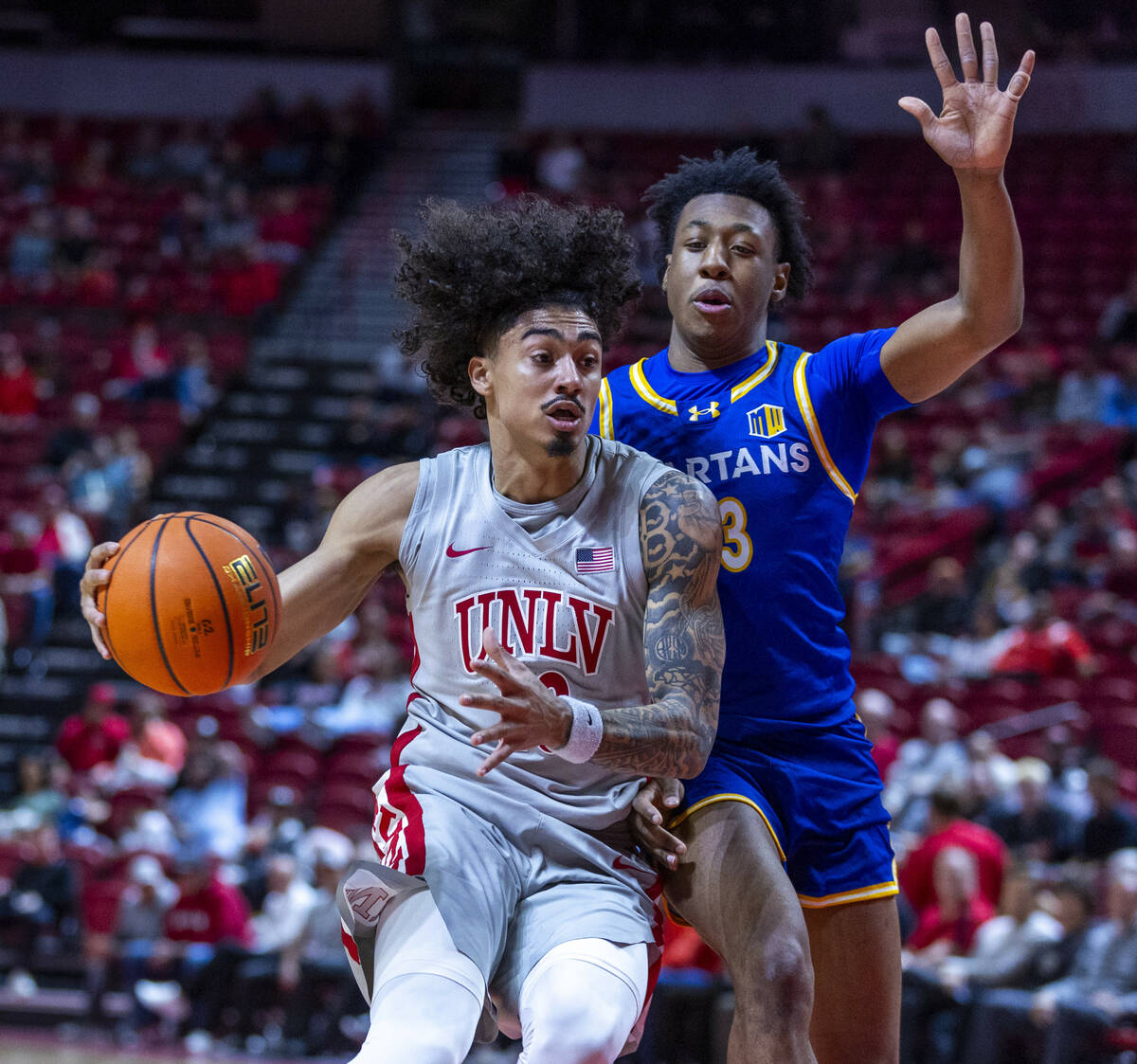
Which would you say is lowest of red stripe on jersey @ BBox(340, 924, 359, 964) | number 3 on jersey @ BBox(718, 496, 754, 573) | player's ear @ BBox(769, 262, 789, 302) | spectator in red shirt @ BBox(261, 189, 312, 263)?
red stripe on jersey @ BBox(340, 924, 359, 964)

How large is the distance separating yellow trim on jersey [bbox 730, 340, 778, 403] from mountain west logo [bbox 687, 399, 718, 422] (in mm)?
46

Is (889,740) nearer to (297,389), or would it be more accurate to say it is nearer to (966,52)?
(966,52)

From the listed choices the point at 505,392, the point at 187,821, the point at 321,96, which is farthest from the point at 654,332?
the point at 505,392

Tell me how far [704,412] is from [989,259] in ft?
2.51

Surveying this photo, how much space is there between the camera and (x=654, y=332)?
13320 millimetres

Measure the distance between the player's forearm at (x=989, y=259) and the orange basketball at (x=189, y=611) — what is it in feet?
5.62

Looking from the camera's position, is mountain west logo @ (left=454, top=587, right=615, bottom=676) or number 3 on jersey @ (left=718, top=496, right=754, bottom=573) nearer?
mountain west logo @ (left=454, top=587, right=615, bottom=676)

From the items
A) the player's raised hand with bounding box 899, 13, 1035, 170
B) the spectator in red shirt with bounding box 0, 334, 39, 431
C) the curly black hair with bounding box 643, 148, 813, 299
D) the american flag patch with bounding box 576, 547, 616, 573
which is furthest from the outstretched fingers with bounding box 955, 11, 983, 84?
the spectator in red shirt with bounding box 0, 334, 39, 431

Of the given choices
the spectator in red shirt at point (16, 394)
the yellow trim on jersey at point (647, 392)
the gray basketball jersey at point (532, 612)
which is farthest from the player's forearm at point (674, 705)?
the spectator in red shirt at point (16, 394)

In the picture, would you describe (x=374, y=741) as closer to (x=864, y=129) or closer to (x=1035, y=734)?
(x=1035, y=734)

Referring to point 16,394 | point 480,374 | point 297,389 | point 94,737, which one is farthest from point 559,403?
point 297,389

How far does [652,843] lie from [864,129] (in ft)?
53.1

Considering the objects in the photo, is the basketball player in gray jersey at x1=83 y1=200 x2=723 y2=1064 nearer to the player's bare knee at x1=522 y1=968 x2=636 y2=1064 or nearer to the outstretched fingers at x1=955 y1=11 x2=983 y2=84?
the player's bare knee at x1=522 y1=968 x2=636 y2=1064

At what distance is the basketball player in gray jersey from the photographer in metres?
2.95
